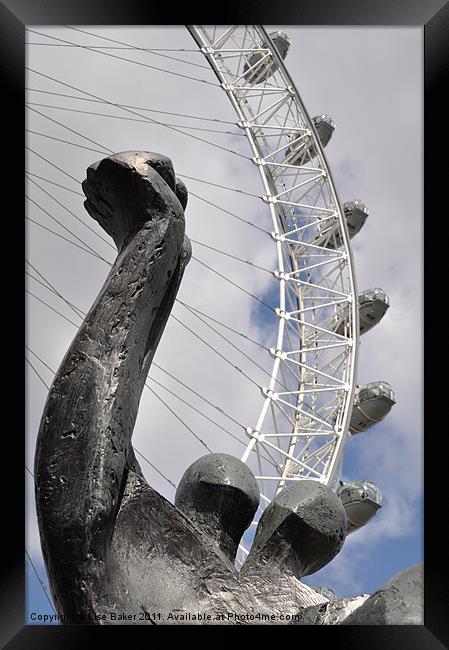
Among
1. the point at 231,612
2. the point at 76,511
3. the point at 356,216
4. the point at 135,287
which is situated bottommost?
the point at 231,612

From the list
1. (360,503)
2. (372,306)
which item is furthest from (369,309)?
(360,503)

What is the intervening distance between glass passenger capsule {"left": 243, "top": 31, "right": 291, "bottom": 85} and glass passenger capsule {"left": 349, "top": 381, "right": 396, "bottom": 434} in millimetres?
4860

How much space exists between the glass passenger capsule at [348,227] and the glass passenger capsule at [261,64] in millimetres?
2322

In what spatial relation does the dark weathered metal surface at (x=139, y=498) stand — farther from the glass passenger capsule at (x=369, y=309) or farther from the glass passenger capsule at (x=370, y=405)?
the glass passenger capsule at (x=369, y=309)

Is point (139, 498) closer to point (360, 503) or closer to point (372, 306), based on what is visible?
point (360, 503)

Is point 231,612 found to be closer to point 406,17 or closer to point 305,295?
point 406,17

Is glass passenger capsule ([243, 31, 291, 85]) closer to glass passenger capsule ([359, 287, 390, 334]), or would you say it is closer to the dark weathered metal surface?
glass passenger capsule ([359, 287, 390, 334])

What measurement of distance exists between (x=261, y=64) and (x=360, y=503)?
6.73 metres

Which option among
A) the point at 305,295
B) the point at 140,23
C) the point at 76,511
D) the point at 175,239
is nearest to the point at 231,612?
the point at 76,511

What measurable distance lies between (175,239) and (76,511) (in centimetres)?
61

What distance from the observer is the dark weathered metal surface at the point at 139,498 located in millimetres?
1894

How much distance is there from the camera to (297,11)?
2.76m

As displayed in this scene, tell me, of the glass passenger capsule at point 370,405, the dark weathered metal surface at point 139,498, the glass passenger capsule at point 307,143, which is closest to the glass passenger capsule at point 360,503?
the glass passenger capsule at point 370,405

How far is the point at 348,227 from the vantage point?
16562mm
